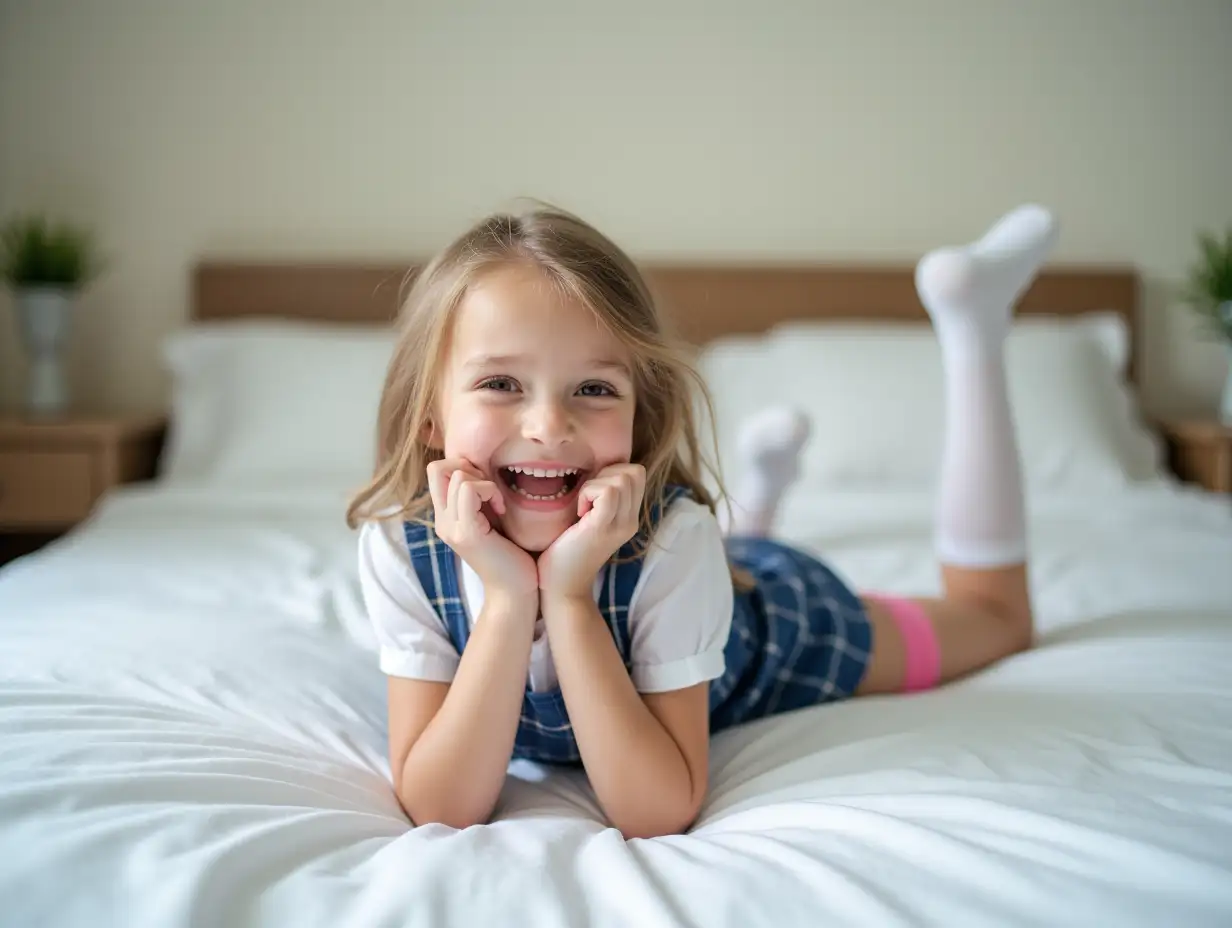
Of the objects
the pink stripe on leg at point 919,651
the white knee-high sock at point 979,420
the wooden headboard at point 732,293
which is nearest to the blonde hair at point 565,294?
the pink stripe on leg at point 919,651

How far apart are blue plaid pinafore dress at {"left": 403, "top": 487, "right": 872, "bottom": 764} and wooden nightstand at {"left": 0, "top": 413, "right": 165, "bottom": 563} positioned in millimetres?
1790

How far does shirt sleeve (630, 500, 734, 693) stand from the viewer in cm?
90

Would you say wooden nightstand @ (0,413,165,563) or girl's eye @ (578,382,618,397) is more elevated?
girl's eye @ (578,382,618,397)

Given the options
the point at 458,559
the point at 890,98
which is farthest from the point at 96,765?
the point at 890,98

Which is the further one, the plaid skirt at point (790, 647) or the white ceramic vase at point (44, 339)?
the white ceramic vase at point (44, 339)

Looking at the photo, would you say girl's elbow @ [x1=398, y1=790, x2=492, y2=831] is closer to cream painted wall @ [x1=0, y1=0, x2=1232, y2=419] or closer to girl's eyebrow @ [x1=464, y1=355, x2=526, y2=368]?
girl's eyebrow @ [x1=464, y1=355, x2=526, y2=368]

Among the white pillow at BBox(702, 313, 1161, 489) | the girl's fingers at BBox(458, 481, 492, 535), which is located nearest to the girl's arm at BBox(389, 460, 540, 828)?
the girl's fingers at BBox(458, 481, 492, 535)

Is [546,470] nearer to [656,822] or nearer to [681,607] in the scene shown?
[681,607]

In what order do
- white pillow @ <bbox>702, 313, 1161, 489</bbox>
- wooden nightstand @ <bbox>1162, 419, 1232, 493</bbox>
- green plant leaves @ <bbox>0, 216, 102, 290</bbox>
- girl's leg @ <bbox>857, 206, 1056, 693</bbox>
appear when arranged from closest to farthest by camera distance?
1. girl's leg @ <bbox>857, 206, 1056, 693</bbox>
2. white pillow @ <bbox>702, 313, 1161, 489</bbox>
3. wooden nightstand @ <bbox>1162, 419, 1232, 493</bbox>
4. green plant leaves @ <bbox>0, 216, 102, 290</bbox>

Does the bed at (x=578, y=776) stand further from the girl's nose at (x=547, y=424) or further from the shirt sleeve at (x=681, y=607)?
the girl's nose at (x=547, y=424)

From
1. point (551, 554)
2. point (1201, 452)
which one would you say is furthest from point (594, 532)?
point (1201, 452)

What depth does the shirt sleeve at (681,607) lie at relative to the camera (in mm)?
900

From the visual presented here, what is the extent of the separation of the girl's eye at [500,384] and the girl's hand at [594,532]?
103 millimetres

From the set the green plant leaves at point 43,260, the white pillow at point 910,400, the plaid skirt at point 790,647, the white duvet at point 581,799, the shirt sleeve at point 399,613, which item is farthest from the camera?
the green plant leaves at point 43,260
